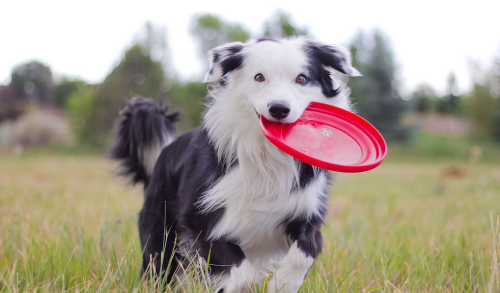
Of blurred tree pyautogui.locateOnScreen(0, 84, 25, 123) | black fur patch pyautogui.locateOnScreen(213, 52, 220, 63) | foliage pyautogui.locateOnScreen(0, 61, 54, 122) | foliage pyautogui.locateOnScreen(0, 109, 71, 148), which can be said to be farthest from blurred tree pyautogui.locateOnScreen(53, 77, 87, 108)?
black fur patch pyautogui.locateOnScreen(213, 52, 220, 63)

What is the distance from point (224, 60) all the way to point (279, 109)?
698mm

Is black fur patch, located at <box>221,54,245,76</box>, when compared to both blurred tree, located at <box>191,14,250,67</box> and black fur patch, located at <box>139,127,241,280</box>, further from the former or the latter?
blurred tree, located at <box>191,14,250,67</box>

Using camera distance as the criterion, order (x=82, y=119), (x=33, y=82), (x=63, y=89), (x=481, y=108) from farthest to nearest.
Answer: (x=63, y=89) → (x=33, y=82) → (x=481, y=108) → (x=82, y=119)

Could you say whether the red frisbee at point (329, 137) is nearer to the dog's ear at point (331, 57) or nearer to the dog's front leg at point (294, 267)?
the dog's ear at point (331, 57)

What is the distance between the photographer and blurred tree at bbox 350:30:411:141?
2386 centimetres

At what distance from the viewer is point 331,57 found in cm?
258

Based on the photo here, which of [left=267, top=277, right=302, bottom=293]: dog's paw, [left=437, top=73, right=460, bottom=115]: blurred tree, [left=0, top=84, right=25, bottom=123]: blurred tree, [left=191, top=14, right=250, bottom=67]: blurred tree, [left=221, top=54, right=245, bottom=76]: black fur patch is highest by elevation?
[left=191, top=14, right=250, bottom=67]: blurred tree

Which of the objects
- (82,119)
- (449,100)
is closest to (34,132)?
(82,119)

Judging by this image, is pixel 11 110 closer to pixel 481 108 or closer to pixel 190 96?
pixel 190 96

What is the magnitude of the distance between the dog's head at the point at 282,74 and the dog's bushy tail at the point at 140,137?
80 centimetres

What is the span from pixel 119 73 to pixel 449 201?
17.5 meters

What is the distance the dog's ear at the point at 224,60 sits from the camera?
257cm

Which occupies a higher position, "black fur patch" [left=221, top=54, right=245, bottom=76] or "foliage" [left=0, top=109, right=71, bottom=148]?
"black fur patch" [left=221, top=54, right=245, bottom=76]

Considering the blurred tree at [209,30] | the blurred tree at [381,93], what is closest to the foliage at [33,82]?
the blurred tree at [209,30]
